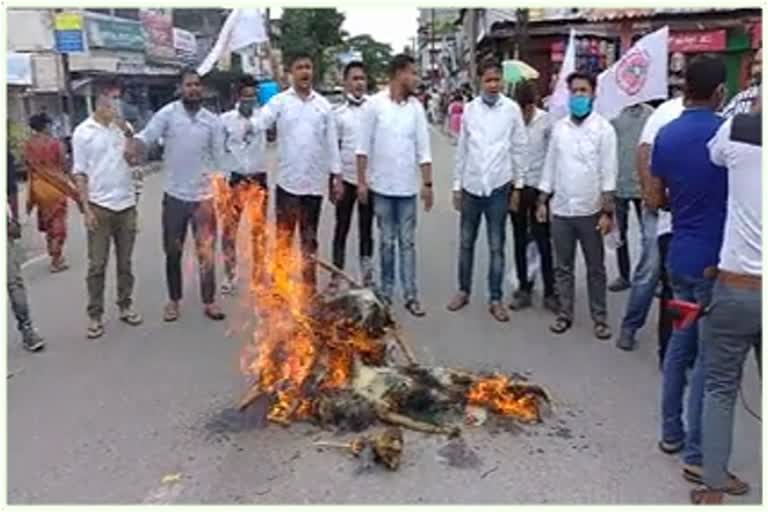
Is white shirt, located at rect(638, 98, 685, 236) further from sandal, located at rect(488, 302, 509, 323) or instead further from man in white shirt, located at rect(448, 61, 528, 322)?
sandal, located at rect(488, 302, 509, 323)

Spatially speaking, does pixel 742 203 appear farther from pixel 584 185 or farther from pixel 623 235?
pixel 623 235

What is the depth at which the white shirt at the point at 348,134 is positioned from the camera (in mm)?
7511

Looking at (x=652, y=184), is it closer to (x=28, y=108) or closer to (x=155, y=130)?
(x=155, y=130)


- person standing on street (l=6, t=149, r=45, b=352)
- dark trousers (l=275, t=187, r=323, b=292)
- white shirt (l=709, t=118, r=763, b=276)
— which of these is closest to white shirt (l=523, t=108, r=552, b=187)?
dark trousers (l=275, t=187, r=323, b=292)

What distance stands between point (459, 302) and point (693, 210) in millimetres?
3187

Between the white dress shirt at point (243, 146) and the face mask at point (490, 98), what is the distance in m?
1.79

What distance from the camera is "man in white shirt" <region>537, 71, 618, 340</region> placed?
623 centimetres

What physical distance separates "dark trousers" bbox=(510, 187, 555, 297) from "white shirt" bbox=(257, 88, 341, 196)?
1.40 meters

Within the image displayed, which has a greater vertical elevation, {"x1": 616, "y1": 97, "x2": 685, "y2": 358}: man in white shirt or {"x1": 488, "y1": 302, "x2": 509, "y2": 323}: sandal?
Result: {"x1": 616, "y1": 97, "x2": 685, "y2": 358}: man in white shirt

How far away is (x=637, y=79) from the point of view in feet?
23.5

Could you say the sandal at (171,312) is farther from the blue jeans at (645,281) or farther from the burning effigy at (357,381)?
the blue jeans at (645,281)

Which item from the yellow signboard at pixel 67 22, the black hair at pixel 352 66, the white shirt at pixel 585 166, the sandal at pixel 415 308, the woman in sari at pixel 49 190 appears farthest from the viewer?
the yellow signboard at pixel 67 22

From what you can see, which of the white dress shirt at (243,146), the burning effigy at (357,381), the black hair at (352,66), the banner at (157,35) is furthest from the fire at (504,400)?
the banner at (157,35)

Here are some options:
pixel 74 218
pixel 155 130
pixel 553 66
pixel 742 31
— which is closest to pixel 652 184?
pixel 155 130
